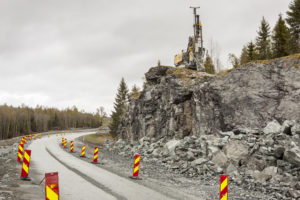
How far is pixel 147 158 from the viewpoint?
19.1 meters

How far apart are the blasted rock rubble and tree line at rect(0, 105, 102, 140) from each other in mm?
81253

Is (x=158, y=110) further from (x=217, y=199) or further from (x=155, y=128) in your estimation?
(x=217, y=199)

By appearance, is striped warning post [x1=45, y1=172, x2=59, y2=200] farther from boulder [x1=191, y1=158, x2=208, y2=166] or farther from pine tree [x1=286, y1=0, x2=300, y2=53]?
pine tree [x1=286, y1=0, x2=300, y2=53]

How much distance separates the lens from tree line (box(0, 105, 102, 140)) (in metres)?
79.3

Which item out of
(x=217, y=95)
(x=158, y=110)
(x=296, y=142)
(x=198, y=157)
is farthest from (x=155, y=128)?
(x=296, y=142)

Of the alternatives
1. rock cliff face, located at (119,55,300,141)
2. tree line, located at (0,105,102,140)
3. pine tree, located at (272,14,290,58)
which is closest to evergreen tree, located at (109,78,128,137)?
rock cliff face, located at (119,55,300,141)

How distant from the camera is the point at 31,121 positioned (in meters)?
95.4

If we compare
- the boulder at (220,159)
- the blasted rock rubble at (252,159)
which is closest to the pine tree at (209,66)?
the blasted rock rubble at (252,159)

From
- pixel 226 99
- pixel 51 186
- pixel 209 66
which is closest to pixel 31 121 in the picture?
pixel 209 66

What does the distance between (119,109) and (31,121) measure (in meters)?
63.1

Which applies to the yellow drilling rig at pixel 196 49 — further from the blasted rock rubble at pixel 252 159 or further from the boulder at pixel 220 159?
the boulder at pixel 220 159

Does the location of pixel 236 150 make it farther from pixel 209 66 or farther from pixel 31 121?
pixel 31 121

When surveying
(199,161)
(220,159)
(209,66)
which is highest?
(209,66)

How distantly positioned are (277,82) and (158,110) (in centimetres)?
1415
